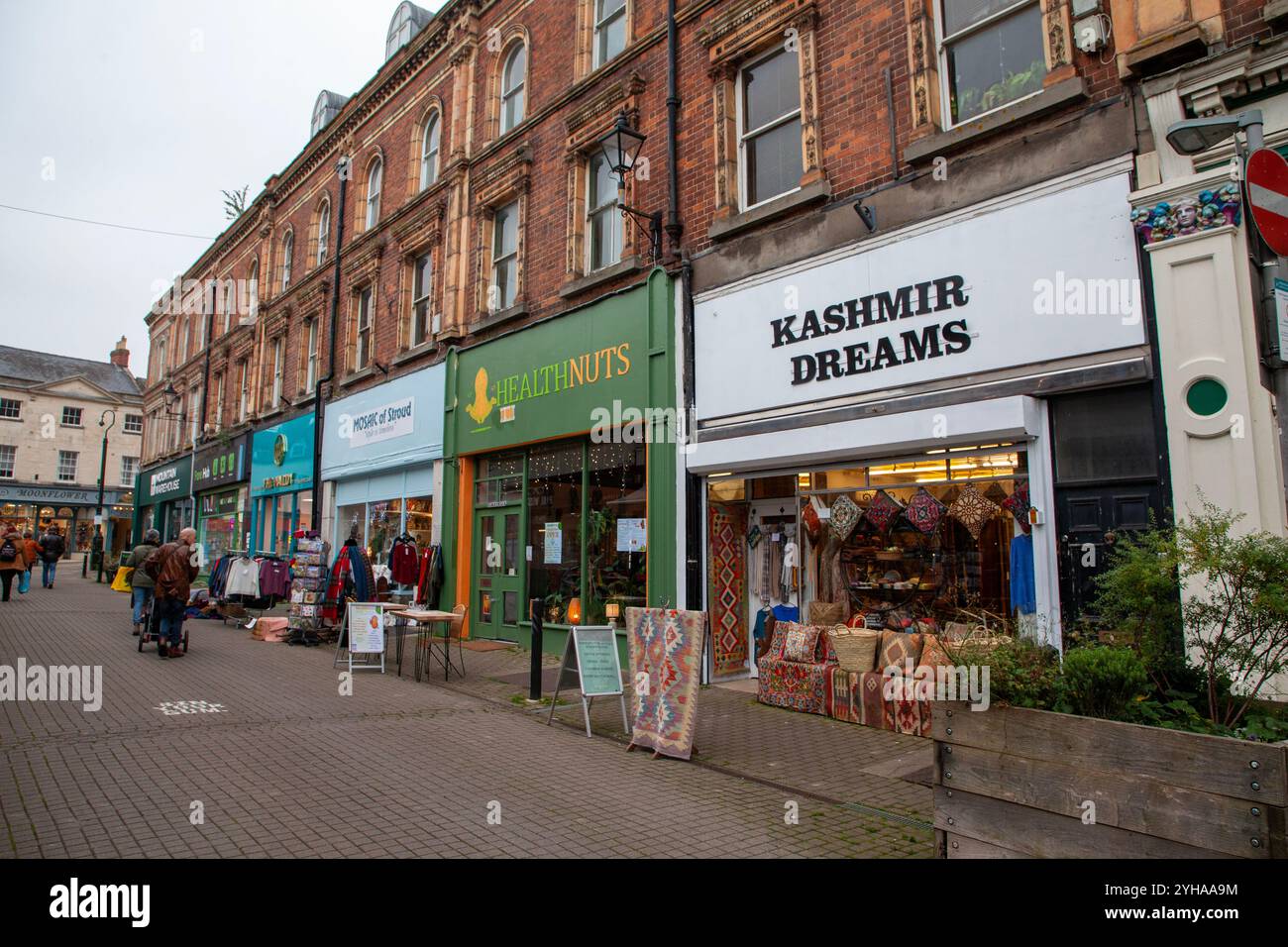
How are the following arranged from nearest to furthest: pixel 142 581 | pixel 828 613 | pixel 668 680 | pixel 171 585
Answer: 1. pixel 668 680
2. pixel 828 613
3. pixel 171 585
4. pixel 142 581

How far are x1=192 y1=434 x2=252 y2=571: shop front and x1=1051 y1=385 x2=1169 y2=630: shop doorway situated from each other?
23.3 m

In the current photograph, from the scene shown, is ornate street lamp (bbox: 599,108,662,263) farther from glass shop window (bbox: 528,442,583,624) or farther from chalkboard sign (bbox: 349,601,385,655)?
chalkboard sign (bbox: 349,601,385,655)

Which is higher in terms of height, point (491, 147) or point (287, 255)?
point (287, 255)

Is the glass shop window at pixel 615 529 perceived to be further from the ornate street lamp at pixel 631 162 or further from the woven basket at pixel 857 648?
the woven basket at pixel 857 648

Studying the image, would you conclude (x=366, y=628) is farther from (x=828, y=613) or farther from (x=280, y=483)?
(x=280, y=483)

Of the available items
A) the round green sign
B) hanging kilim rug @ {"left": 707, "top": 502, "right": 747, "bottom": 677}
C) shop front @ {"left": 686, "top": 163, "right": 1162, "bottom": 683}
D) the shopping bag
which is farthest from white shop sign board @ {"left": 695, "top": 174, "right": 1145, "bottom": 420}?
the shopping bag

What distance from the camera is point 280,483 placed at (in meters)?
22.3

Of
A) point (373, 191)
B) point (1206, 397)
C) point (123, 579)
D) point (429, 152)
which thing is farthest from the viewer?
point (123, 579)

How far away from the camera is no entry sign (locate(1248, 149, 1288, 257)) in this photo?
15.8 ft

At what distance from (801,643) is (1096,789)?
5.10 meters

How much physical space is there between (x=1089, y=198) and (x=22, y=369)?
6673 cm

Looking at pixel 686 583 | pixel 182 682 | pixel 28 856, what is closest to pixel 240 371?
pixel 182 682

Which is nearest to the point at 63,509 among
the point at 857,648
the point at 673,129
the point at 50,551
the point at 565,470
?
the point at 50,551

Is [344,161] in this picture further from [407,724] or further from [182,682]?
[407,724]
